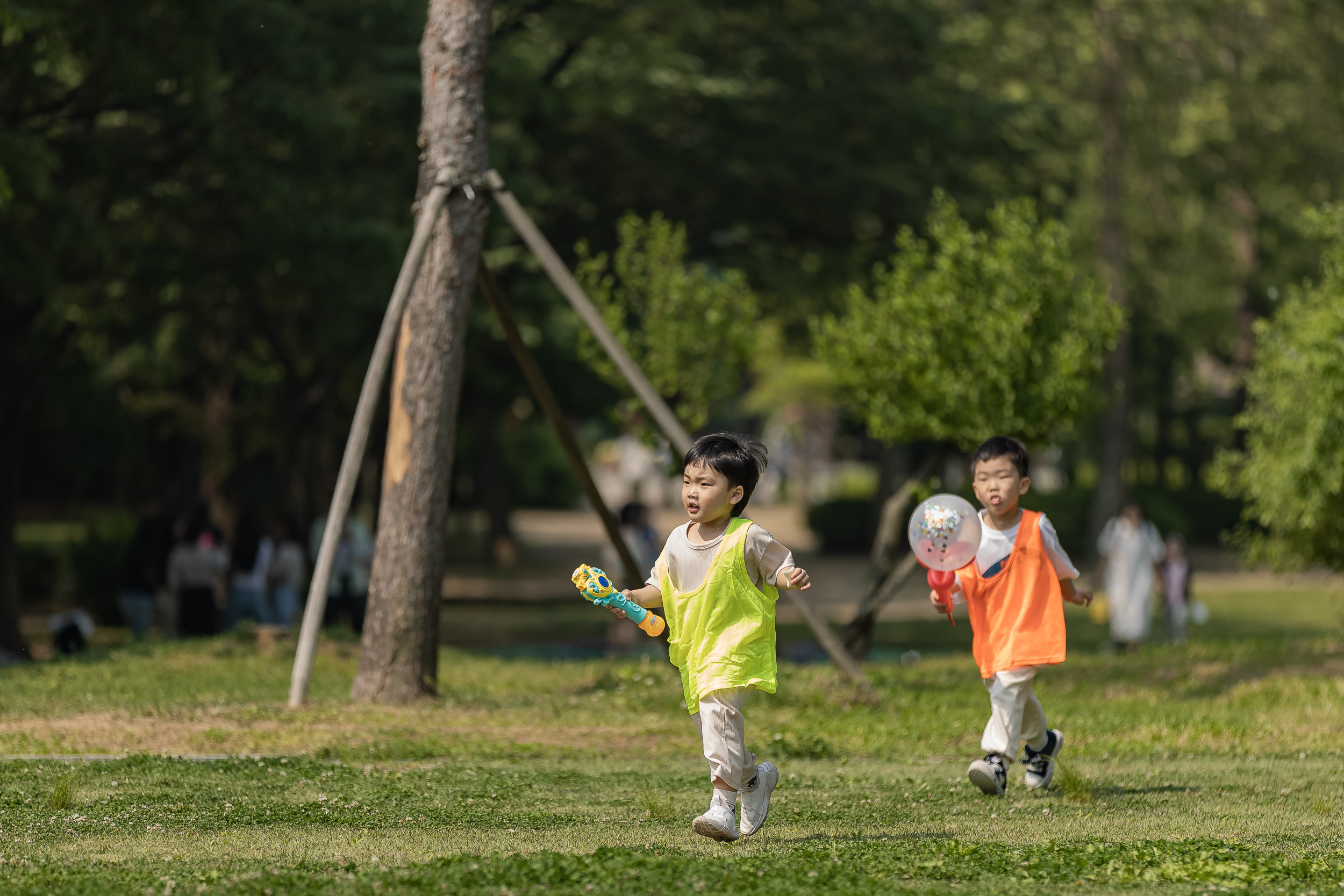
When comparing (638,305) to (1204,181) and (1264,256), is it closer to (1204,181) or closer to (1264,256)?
(1204,181)

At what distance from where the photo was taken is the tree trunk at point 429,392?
469 inches

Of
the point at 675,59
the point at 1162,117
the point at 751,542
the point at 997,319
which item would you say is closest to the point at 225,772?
the point at 751,542

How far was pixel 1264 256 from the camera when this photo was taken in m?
36.8

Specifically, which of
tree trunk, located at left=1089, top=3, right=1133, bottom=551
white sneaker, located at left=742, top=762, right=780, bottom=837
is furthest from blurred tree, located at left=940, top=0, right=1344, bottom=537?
white sneaker, located at left=742, top=762, right=780, bottom=837

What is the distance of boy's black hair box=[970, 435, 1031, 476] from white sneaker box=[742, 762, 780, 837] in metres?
2.04

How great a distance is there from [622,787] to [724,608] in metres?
2.11

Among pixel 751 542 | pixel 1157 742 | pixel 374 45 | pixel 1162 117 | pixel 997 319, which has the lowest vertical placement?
pixel 1157 742

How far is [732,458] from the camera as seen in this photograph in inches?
258

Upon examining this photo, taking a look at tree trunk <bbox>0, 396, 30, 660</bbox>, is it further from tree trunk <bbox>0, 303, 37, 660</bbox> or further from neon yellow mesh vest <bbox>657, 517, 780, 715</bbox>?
neon yellow mesh vest <bbox>657, 517, 780, 715</bbox>

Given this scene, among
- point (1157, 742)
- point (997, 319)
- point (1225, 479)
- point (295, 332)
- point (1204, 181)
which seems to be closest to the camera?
point (1157, 742)

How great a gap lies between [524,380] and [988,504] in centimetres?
2132

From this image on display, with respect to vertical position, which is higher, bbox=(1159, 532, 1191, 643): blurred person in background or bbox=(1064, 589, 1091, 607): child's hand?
bbox=(1064, 589, 1091, 607): child's hand

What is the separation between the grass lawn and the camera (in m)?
A: 5.64

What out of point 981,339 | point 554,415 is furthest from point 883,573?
point 554,415
